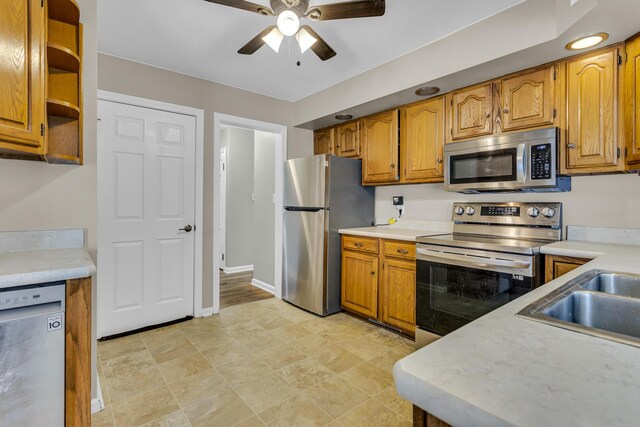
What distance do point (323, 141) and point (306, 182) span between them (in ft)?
2.67

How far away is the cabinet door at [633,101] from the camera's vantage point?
1753 millimetres

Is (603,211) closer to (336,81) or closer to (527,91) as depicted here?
(527,91)

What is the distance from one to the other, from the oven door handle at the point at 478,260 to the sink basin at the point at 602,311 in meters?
1.07

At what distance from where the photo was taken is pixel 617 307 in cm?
91

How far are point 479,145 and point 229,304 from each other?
2.98 m

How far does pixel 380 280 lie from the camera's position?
2918mm

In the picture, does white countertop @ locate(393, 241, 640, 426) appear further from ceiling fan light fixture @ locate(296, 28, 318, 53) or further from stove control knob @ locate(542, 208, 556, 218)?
stove control knob @ locate(542, 208, 556, 218)

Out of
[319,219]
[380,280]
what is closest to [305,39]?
[319,219]

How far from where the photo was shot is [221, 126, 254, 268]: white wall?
4.97 metres

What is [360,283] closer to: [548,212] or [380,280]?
[380,280]

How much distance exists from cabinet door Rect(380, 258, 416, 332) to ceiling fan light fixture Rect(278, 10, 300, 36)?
1914mm

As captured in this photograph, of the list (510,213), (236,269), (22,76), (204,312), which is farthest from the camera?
(236,269)

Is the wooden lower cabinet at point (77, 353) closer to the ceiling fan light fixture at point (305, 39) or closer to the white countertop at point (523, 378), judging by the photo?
the white countertop at point (523, 378)

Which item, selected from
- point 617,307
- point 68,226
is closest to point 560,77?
point 617,307
